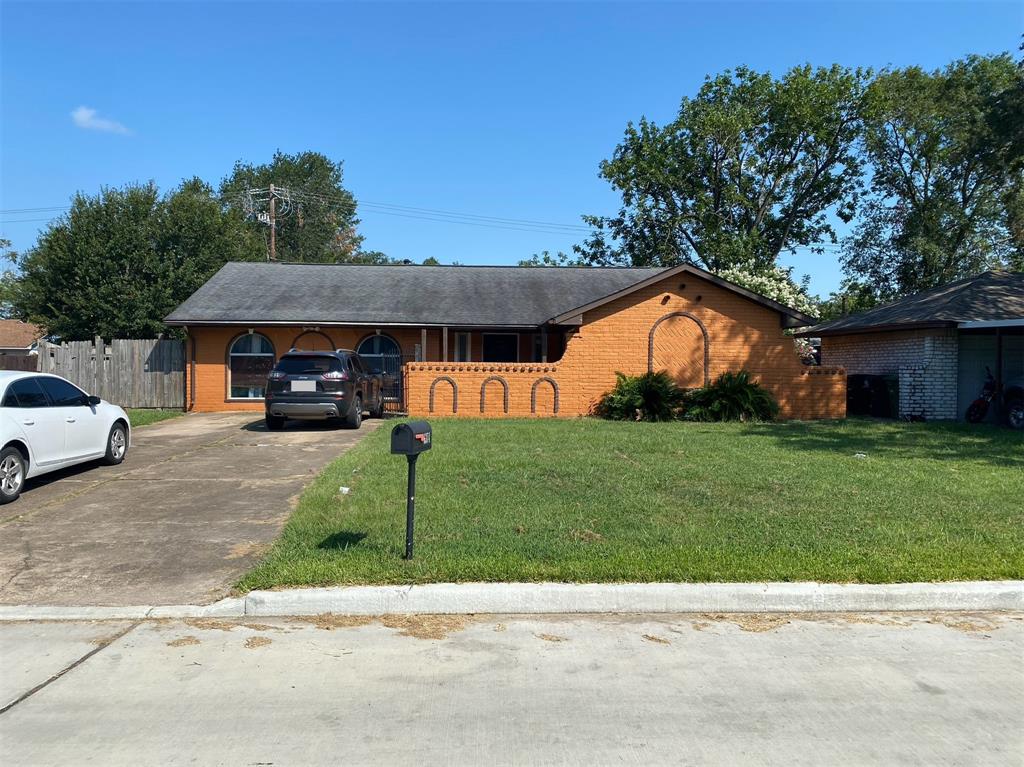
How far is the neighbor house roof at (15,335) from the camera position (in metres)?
47.7

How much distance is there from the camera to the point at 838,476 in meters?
9.41

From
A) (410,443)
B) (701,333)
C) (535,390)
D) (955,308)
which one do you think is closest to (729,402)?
(701,333)

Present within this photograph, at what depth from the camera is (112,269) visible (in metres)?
26.4

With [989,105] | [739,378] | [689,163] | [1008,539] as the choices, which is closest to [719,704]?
[1008,539]

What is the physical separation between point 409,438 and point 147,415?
49.8 feet

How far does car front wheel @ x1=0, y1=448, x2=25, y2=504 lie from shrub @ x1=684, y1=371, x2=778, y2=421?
13.1 meters

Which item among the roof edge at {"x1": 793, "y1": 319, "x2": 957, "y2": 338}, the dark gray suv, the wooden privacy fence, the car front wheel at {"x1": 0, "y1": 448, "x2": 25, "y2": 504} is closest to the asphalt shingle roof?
the wooden privacy fence

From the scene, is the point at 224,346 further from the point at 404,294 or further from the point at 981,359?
the point at 981,359

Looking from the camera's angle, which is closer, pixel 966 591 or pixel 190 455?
pixel 966 591

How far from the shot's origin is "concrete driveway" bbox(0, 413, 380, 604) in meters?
5.73

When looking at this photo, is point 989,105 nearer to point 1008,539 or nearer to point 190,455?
point 1008,539

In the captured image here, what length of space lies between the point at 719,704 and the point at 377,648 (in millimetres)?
2146

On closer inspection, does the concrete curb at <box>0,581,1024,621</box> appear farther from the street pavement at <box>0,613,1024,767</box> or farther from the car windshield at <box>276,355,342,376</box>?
the car windshield at <box>276,355,342,376</box>

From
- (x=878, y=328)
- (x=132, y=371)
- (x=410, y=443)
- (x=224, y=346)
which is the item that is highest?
(x=878, y=328)
